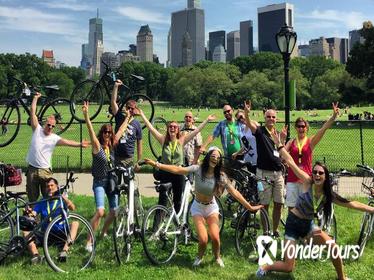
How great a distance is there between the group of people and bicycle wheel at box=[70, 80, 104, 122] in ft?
6.75

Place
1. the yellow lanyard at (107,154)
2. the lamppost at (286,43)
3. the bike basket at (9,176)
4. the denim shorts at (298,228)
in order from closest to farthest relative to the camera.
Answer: the denim shorts at (298,228), the yellow lanyard at (107,154), the bike basket at (9,176), the lamppost at (286,43)

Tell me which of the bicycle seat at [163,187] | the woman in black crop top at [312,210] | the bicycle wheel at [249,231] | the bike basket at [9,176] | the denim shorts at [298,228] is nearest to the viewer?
the woman in black crop top at [312,210]

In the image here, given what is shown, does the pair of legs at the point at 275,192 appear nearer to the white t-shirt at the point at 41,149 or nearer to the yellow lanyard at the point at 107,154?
the yellow lanyard at the point at 107,154

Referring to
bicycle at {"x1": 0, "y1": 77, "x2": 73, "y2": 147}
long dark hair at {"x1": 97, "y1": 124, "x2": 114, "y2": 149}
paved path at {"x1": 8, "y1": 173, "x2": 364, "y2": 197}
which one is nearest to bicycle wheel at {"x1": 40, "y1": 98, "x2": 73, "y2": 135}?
bicycle at {"x1": 0, "y1": 77, "x2": 73, "y2": 147}

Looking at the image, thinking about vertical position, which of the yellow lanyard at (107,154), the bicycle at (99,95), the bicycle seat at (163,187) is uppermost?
the bicycle at (99,95)

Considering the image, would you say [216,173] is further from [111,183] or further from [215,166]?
[111,183]

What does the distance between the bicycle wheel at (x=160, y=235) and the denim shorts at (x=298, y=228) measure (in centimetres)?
191

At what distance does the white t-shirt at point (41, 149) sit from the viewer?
806 cm

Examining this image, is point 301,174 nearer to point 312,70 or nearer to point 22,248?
point 22,248

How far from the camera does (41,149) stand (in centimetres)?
809

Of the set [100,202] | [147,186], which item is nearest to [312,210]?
[100,202]

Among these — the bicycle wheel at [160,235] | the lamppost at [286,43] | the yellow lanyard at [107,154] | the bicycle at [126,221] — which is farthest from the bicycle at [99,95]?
the bicycle wheel at [160,235]

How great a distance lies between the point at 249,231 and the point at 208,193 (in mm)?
1257

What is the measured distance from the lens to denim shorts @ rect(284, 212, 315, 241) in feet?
20.5
